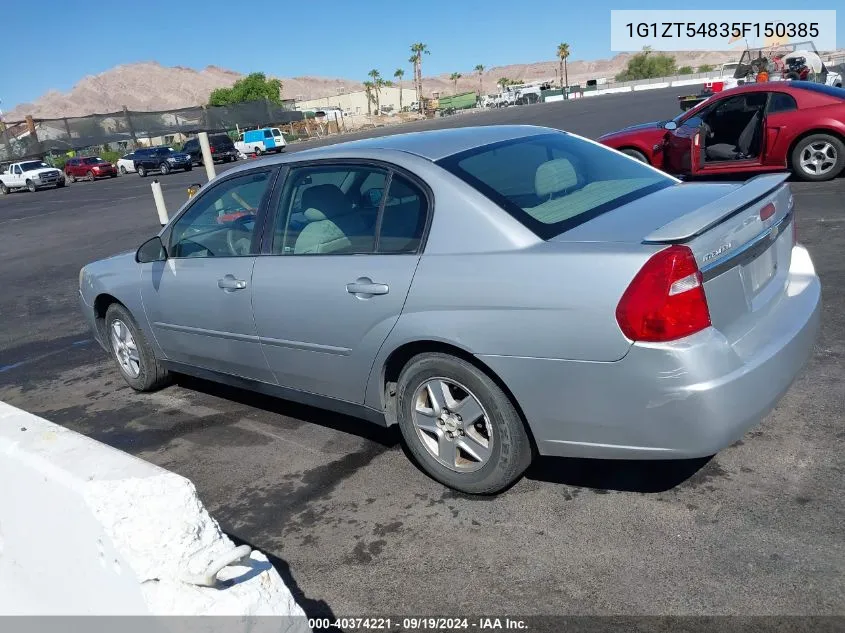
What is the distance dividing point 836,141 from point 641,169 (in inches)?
293

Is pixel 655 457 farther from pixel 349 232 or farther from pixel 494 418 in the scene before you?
pixel 349 232

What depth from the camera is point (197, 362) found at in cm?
478

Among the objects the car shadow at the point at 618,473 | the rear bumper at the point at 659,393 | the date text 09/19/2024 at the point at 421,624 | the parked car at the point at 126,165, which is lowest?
the parked car at the point at 126,165

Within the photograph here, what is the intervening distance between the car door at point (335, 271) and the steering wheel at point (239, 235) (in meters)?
0.21

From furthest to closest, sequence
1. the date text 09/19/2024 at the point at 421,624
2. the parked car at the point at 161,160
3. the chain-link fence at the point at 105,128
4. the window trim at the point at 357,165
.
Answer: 1. the chain-link fence at the point at 105,128
2. the parked car at the point at 161,160
3. the window trim at the point at 357,165
4. the date text 09/19/2024 at the point at 421,624

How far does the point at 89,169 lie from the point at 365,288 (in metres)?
42.2

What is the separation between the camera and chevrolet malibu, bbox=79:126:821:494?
2.79m

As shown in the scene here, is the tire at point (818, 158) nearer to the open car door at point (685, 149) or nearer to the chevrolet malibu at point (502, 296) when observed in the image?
the open car door at point (685, 149)

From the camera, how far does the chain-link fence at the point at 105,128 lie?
1817 inches

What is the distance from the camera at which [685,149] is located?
10656mm

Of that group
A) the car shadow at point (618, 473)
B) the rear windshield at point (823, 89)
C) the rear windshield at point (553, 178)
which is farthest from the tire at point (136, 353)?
the rear windshield at point (823, 89)

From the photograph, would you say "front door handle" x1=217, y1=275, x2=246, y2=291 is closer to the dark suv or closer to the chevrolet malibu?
the chevrolet malibu

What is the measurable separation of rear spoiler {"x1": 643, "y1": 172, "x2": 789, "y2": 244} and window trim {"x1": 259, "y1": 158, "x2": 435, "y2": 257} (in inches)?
40.9

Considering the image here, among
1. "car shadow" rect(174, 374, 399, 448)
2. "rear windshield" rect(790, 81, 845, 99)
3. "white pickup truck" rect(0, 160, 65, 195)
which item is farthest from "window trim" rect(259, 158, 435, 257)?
"white pickup truck" rect(0, 160, 65, 195)
